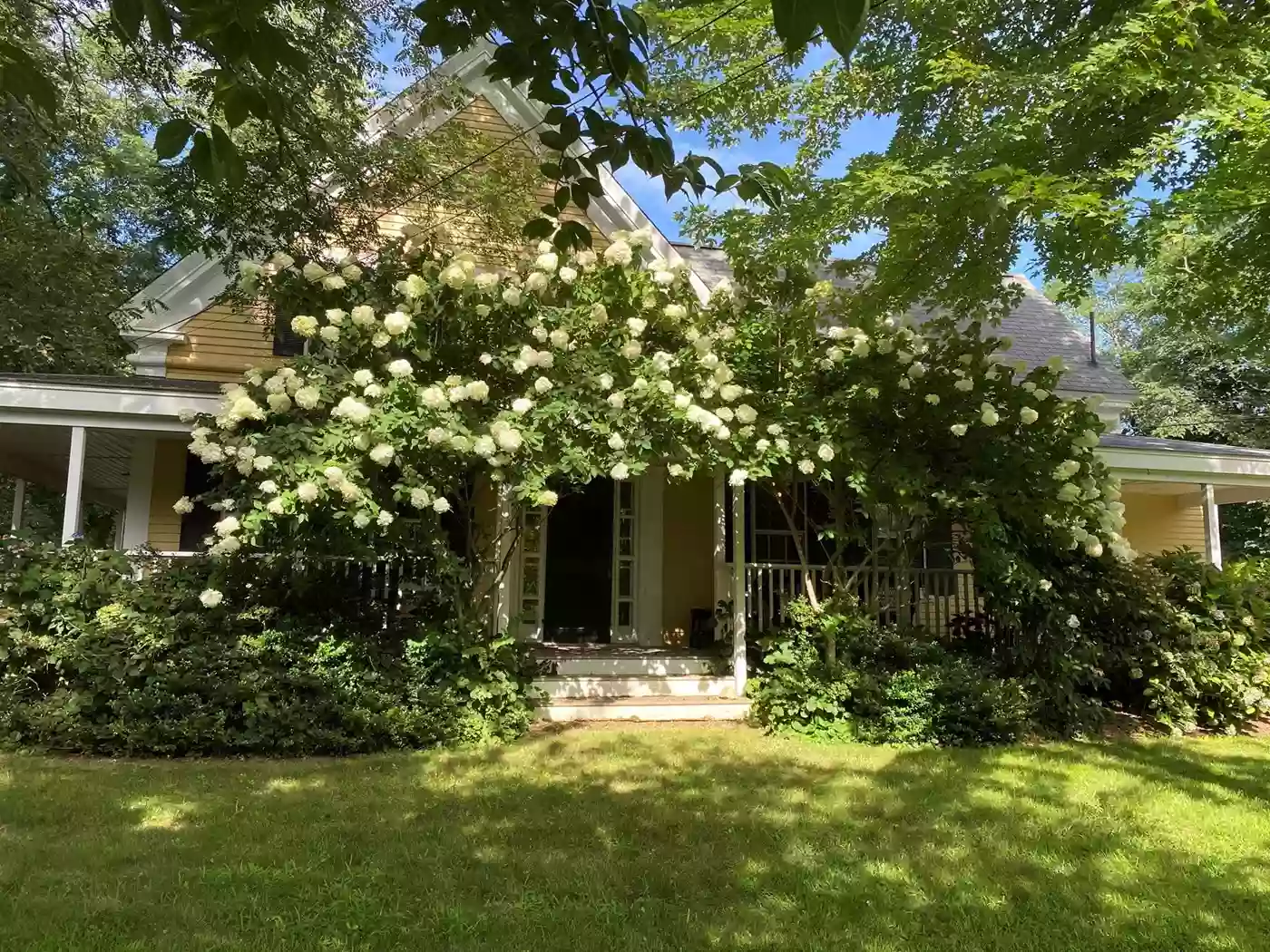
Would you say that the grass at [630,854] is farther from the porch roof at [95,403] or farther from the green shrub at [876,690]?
the porch roof at [95,403]

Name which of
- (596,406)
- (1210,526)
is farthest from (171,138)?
(1210,526)

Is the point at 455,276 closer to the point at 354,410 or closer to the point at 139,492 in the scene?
the point at 354,410

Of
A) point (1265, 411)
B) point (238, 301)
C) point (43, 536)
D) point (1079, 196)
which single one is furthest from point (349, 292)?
point (1265, 411)

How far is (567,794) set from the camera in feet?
17.4

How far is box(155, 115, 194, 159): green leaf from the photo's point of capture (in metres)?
2.13

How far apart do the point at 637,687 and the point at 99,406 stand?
539cm

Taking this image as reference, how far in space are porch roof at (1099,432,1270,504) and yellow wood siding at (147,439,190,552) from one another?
9990 millimetres

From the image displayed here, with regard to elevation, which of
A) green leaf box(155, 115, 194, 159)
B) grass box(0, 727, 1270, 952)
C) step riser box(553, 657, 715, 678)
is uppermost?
green leaf box(155, 115, 194, 159)

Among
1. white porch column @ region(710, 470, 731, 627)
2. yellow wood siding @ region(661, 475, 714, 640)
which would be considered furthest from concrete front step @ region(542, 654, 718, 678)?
yellow wood siding @ region(661, 475, 714, 640)

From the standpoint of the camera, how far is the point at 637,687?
327 inches

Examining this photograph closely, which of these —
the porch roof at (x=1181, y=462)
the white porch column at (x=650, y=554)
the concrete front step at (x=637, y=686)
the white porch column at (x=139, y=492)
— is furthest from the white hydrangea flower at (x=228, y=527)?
the porch roof at (x=1181, y=462)

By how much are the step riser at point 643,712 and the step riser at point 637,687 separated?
266mm

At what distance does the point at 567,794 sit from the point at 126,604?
3.78m

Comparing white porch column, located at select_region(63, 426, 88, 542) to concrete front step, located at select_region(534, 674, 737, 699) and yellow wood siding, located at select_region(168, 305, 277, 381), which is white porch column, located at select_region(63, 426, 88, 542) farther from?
concrete front step, located at select_region(534, 674, 737, 699)
